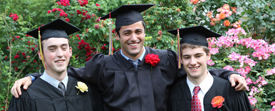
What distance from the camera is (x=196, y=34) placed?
298 cm

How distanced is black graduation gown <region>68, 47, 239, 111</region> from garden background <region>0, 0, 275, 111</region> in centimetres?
115

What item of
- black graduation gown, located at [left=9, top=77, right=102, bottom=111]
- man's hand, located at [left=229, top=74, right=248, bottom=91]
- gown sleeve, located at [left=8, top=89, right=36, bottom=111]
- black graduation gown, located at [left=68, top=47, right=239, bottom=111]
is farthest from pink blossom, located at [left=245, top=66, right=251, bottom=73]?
gown sleeve, located at [left=8, top=89, right=36, bottom=111]

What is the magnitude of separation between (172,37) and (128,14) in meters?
2.35

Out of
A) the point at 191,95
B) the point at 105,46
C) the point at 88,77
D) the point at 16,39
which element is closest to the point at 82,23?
the point at 105,46

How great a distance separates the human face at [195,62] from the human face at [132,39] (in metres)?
0.52

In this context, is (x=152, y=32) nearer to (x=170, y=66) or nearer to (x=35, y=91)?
(x=170, y=66)

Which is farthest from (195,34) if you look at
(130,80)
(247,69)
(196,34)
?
(247,69)

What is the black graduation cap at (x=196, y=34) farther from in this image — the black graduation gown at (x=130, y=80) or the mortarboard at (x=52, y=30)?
the mortarboard at (x=52, y=30)

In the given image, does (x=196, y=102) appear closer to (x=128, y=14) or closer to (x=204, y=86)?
(x=204, y=86)

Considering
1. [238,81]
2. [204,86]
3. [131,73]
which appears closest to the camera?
[238,81]

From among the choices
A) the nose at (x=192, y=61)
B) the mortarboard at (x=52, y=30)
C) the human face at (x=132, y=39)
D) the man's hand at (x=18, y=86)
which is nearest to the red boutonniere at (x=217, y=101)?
the nose at (x=192, y=61)

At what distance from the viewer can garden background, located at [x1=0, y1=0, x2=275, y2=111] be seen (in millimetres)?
3926

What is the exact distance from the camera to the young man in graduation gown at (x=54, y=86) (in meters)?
2.60

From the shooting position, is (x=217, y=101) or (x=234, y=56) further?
(x=234, y=56)
